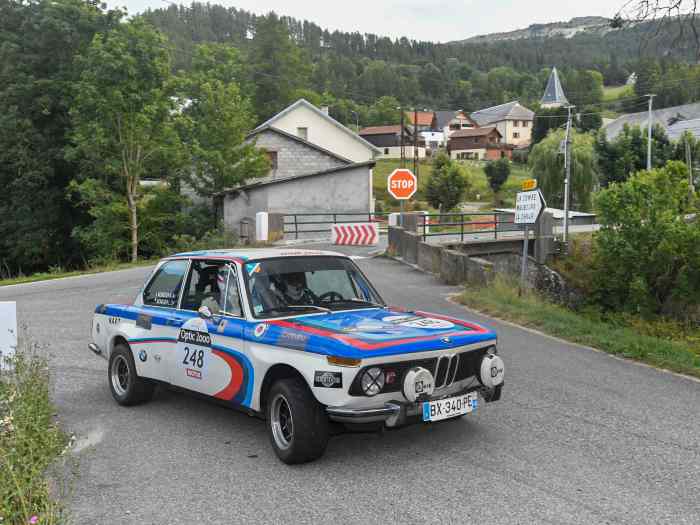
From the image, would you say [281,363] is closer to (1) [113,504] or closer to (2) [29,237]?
(1) [113,504]

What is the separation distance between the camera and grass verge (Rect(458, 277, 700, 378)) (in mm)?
9789

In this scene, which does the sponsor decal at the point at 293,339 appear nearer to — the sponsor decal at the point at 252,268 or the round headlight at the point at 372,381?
the round headlight at the point at 372,381

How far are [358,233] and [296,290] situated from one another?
82.7 feet

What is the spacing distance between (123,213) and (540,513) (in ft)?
114

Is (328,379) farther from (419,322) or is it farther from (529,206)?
(529,206)

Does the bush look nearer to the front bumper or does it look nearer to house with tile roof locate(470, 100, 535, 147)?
the front bumper

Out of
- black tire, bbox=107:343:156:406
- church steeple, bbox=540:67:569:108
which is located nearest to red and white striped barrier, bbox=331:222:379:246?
black tire, bbox=107:343:156:406

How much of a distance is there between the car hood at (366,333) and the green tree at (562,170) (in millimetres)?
58624

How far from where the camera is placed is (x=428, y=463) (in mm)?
5527

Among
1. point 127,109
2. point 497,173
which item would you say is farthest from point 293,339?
point 497,173

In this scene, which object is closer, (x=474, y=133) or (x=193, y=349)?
(x=193, y=349)

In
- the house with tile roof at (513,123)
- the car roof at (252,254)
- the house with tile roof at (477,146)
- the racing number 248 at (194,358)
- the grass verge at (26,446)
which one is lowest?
the grass verge at (26,446)

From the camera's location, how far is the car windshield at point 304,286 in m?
6.35

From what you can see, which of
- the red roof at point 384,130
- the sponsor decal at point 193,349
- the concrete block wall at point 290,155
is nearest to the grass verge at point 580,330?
the sponsor decal at point 193,349
